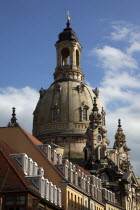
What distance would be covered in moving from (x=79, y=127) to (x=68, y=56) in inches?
962

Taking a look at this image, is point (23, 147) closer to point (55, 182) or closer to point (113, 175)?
point (55, 182)

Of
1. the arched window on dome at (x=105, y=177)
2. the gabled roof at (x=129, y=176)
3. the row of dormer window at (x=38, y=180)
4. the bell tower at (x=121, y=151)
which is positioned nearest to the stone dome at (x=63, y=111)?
the bell tower at (x=121, y=151)

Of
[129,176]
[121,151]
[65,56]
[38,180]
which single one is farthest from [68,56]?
[38,180]

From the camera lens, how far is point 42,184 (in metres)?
42.1

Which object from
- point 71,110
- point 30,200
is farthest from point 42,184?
point 71,110

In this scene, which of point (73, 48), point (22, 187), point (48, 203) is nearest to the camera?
point (22, 187)

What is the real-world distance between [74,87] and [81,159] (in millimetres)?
19760

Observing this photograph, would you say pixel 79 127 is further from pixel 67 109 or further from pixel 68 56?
pixel 68 56

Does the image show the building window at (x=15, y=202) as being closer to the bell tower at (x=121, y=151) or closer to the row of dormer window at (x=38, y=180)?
the row of dormer window at (x=38, y=180)

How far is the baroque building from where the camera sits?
9999 cm

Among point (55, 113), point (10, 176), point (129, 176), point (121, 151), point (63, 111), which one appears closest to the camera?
point (10, 176)

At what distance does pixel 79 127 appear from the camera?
113000 millimetres

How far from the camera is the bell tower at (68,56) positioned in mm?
123812

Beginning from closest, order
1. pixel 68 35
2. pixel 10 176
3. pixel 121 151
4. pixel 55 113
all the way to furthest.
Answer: pixel 10 176 → pixel 55 113 → pixel 121 151 → pixel 68 35
